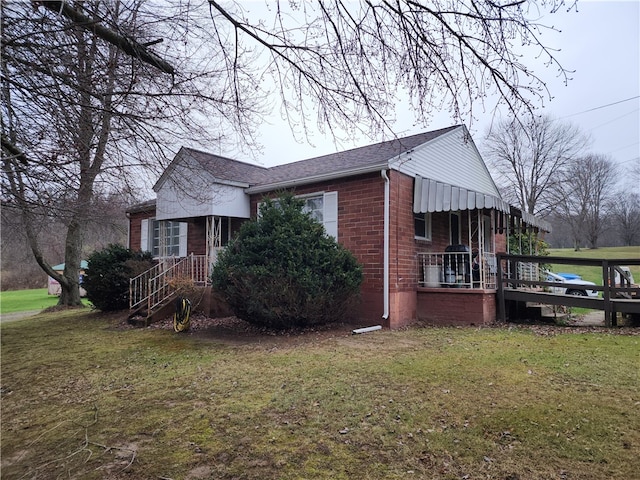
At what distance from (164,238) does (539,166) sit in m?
27.5

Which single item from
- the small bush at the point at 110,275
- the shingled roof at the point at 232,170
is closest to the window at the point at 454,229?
the shingled roof at the point at 232,170

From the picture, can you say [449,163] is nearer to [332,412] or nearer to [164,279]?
[164,279]

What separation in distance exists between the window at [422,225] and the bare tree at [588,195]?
1607cm

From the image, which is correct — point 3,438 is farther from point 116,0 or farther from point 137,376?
point 116,0

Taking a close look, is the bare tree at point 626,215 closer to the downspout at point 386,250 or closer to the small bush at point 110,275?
the downspout at point 386,250

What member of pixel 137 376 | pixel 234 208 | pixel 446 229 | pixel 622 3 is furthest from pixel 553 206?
pixel 137 376

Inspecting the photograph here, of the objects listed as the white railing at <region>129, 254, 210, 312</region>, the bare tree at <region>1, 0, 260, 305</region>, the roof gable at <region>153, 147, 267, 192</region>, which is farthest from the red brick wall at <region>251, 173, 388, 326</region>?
the bare tree at <region>1, 0, 260, 305</region>

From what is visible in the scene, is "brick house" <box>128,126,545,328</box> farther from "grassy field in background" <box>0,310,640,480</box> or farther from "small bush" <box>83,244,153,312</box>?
"grassy field in background" <box>0,310,640,480</box>

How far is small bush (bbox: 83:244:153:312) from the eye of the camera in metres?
11.8

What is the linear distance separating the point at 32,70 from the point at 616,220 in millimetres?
23725

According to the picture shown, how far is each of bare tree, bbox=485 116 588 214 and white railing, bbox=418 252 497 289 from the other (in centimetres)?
1934

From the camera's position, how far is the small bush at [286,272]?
734 cm

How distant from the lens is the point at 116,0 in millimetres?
3908

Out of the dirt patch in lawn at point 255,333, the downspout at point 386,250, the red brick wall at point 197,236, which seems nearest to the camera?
the dirt patch in lawn at point 255,333
